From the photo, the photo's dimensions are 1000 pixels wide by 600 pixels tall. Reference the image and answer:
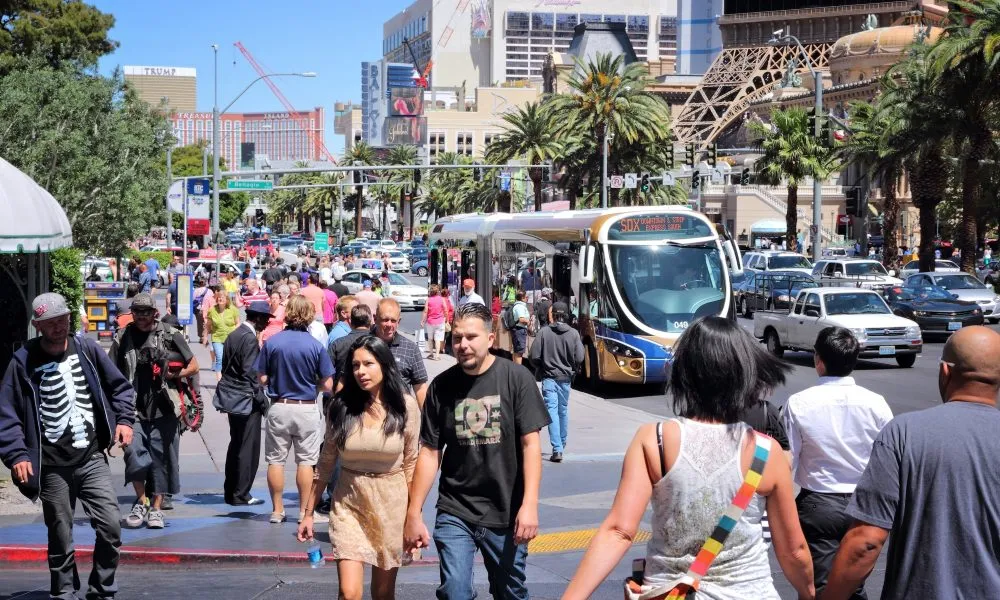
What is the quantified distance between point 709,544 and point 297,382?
6007 millimetres

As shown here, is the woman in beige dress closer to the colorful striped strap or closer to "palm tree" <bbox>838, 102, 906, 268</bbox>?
the colorful striped strap

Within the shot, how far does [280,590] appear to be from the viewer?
8.31 m

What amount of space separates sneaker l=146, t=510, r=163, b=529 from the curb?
744 mm

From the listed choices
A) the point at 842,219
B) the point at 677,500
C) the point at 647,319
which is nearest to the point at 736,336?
the point at 677,500

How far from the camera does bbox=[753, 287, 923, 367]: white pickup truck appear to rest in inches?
960

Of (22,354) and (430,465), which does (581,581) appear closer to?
(430,465)

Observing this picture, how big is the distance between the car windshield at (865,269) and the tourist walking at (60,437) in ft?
119

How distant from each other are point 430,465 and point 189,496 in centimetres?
611

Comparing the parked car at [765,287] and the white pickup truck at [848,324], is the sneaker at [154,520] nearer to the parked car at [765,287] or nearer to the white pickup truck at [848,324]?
the white pickup truck at [848,324]

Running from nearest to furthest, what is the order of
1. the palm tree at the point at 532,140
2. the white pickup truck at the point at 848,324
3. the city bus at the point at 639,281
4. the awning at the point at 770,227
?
the city bus at the point at 639,281 < the white pickup truck at the point at 848,324 < the palm tree at the point at 532,140 < the awning at the point at 770,227

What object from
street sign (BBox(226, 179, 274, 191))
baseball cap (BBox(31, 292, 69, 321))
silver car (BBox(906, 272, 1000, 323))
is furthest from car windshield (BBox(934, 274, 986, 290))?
baseball cap (BBox(31, 292, 69, 321))

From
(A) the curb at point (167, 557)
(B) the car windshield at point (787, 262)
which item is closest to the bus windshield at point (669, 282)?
(A) the curb at point (167, 557)

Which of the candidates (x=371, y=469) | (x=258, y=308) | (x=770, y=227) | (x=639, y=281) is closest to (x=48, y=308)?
(x=371, y=469)

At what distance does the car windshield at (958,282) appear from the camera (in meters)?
34.6
